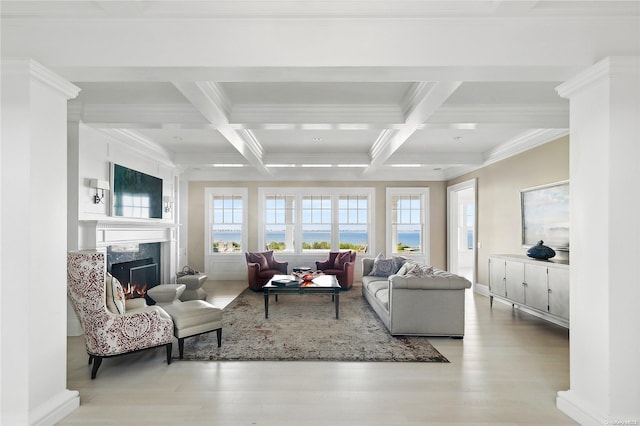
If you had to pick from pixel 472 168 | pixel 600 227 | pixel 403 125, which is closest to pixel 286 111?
pixel 403 125

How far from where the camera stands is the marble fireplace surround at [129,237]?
4516mm

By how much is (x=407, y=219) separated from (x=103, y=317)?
7.14 metres

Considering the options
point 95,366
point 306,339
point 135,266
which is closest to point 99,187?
point 135,266

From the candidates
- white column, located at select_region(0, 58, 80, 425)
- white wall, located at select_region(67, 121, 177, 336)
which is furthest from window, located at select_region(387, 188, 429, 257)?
white column, located at select_region(0, 58, 80, 425)

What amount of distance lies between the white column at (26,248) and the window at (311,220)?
6366 mm

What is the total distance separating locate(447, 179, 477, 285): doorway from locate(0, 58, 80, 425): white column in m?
6.91

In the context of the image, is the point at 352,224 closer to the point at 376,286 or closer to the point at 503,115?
the point at 376,286

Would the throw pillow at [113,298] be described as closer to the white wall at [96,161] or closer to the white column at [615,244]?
the white wall at [96,161]

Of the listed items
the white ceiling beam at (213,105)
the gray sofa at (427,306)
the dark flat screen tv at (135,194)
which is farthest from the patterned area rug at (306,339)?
the white ceiling beam at (213,105)

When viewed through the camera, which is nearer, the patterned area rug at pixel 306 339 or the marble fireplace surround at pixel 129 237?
the patterned area rug at pixel 306 339

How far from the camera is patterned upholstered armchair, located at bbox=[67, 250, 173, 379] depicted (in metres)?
3.04

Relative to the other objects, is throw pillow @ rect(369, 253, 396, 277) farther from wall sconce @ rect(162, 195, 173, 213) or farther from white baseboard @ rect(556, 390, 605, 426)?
wall sconce @ rect(162, 195, 173, 213)

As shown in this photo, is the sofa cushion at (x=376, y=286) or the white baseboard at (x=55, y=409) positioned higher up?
the sofa cushion at (x=376, y=286)

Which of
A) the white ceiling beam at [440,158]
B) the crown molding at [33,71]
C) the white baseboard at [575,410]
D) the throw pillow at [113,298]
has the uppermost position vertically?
the white ceiling beam at [440,158]
